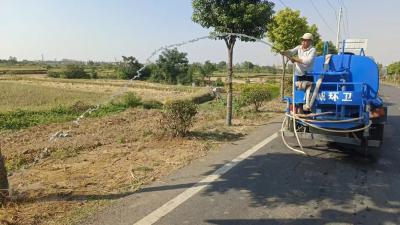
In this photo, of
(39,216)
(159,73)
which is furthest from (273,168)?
(159,73)

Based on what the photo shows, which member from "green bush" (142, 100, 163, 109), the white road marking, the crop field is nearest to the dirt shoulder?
the crop field

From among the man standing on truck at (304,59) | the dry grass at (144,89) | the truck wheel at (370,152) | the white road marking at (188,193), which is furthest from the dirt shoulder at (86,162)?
the dry grass at (144,89)

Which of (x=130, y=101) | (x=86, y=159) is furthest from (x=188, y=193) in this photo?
(x=130, y=101)

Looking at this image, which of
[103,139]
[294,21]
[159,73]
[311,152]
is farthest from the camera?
[159,73]

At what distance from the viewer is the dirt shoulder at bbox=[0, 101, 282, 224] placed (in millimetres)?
4898

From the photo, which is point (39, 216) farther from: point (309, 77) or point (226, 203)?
point (309, 77)

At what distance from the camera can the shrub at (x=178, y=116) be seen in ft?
29.5

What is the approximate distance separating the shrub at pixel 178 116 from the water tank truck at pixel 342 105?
2437 mm

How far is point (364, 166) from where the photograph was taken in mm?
7188

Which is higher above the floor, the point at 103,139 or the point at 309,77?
the point at 309,77

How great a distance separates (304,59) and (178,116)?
A: 3.32 meters

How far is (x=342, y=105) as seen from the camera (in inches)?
284

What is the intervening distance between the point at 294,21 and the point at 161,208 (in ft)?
58.9

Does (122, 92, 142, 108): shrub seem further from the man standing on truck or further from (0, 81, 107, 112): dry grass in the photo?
the man standing on truck
